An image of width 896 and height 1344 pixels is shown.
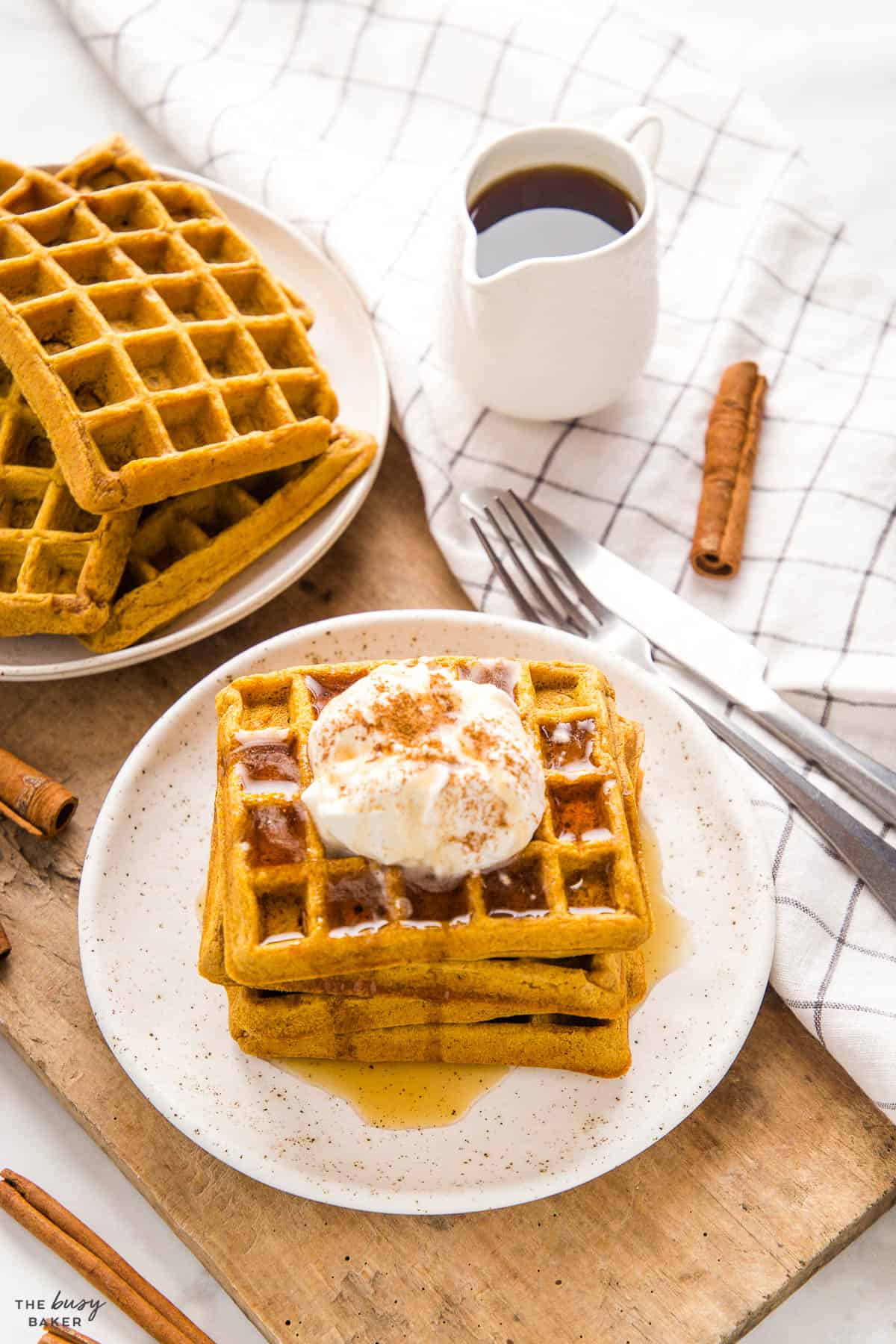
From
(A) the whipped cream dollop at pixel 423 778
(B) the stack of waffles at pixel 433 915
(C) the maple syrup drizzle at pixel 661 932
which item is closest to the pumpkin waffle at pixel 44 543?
(B) the stack of waffles at pixel 433 915

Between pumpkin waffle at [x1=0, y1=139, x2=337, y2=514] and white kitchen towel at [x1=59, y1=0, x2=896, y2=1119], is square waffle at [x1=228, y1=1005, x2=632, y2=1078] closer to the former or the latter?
white kitchen towel at [x1=59, y1=0, x2=896, y2=1119]

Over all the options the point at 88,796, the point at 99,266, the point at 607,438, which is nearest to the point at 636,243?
the point at 607,438

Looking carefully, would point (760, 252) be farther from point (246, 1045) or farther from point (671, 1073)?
point (246, 1045)

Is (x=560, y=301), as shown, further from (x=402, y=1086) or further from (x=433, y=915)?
(x=402, y=1086)

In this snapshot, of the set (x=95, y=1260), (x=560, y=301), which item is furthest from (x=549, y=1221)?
(x=560, y=301)

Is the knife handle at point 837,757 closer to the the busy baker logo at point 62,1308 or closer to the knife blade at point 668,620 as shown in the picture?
the knife blade at point 668,620

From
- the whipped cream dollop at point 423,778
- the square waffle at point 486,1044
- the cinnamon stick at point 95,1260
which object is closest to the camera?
the whipped cream dollop at point 423,778

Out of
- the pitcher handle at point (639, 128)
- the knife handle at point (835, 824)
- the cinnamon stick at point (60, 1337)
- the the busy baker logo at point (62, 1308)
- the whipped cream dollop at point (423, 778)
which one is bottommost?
the the busy baker logo at point (62, 1308)
